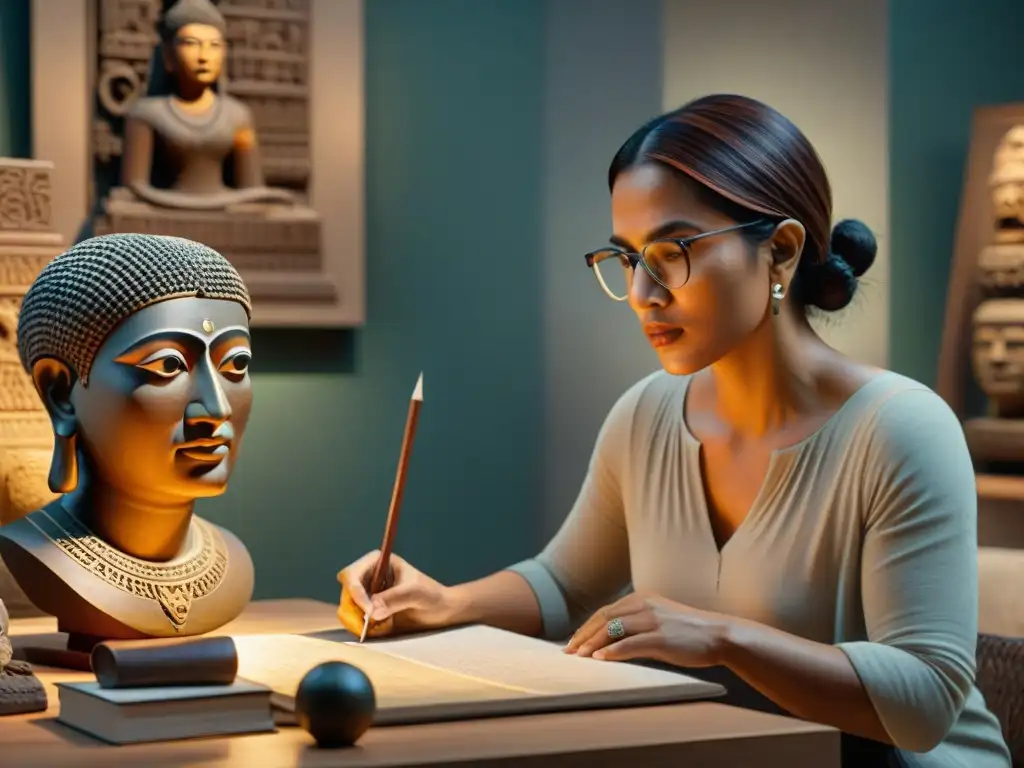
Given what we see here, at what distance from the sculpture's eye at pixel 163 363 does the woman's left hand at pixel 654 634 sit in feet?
1.82

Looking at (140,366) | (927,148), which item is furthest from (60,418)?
(927,148)

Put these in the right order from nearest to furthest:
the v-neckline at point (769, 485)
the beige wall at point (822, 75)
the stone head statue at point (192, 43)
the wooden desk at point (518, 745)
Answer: the wooden desk at point (518, 745), the v-neckline at point (769, 485), the stone head statue at point (192, 43), the beige wall at point (822, 75)

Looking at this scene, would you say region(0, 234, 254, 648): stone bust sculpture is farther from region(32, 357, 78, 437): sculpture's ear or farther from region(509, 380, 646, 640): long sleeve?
region(509, 380, 646, 640): long sleeve

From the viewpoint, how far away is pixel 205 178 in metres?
3.10

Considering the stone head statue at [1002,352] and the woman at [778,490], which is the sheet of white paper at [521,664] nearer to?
the woman at [778,490]

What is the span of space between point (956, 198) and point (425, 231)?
4.44ft

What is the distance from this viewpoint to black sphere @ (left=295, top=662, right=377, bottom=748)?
138cm

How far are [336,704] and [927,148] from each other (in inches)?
114

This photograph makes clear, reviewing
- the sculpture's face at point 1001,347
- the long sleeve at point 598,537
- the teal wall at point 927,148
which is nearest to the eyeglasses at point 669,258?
the long sleeve at point 598,537

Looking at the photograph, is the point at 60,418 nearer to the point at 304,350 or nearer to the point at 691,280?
the point at 691,280

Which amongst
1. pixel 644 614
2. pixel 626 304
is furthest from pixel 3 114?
pixel 644 614

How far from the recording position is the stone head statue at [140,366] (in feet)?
6.19

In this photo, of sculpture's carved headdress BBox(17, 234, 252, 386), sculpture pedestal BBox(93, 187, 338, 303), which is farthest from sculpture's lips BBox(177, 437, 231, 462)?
sculpture pedestal BBox(93, 187, 338, 303)

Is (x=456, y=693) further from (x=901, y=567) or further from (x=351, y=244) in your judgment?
(x=351, y=244)
